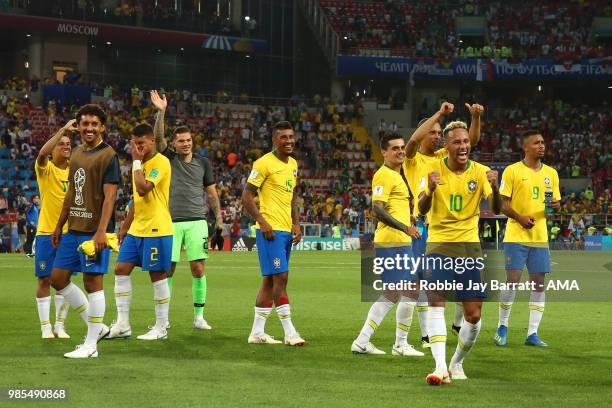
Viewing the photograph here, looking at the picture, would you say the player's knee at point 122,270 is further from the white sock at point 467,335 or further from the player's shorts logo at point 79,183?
the white sock at point 467,335

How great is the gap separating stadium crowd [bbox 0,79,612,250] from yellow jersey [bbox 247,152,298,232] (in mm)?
26894

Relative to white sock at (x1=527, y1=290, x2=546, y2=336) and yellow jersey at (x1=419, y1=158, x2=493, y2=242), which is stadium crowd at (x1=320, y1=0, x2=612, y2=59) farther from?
yellow jersey at (x1=419, y1=158, x2=493, y2=242)

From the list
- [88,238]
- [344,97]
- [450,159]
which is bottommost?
[88,238]

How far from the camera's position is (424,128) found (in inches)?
420

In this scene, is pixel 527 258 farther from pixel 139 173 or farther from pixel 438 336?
pixel 139 173

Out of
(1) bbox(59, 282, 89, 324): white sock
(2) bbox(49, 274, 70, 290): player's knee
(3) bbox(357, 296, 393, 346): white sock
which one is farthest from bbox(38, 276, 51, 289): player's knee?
(3) bbox(357, 296, 393, 346): white sock

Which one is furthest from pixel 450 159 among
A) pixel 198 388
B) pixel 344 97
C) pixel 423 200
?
pixel 344 97

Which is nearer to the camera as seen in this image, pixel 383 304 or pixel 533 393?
pixel 533 393

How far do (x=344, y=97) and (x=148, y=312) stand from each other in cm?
4461

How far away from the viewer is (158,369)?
990 centimetres

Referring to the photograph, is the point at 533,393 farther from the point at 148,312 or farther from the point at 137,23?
the point at 137,23

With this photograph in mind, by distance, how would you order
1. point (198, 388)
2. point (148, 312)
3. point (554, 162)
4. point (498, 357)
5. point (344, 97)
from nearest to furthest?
point (198, 388) → point (498, 357) → point (148, 312) → point (554, 162) → point (344, 97)

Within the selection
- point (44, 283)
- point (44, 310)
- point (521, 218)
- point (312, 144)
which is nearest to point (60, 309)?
point (44, 310)

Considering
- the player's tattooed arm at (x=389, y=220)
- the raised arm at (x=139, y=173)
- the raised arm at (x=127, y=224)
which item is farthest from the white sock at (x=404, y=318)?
the raised arm at (x=127, y=224)
